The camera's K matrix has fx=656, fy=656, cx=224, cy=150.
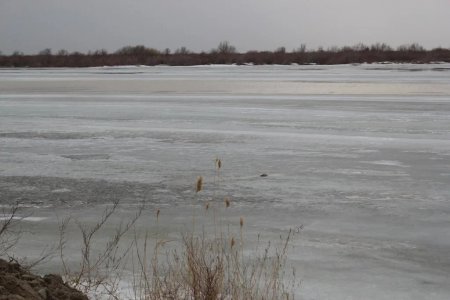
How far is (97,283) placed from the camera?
145 inches

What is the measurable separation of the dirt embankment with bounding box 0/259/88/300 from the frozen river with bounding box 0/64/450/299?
1267mm

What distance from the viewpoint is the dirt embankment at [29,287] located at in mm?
3003

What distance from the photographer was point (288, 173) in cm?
733

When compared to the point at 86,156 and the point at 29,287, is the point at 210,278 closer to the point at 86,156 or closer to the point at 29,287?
the point at 29,287

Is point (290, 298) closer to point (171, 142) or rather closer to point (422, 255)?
point (422, 255)

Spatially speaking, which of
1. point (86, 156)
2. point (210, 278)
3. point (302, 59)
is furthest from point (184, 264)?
point (302, 59)

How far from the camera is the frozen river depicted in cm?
439

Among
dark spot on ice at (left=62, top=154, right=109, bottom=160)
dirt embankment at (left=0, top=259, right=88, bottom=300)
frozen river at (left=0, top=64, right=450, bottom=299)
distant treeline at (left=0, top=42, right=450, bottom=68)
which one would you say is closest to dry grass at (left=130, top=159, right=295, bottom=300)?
frozen river at (left=0, top=64, right=450, bottom=299)

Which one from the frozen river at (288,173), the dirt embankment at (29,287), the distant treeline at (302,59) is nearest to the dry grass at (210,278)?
the frozen river at (288,173)

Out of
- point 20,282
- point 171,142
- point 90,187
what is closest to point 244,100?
point 171,142

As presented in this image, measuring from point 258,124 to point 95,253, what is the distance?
25.1 feet

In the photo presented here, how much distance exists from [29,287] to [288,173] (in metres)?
4.54

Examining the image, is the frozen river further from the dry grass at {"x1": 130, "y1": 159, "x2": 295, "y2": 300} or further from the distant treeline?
the distant treeline

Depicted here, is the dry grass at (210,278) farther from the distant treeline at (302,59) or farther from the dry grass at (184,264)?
the distant treeline at (302,59)
